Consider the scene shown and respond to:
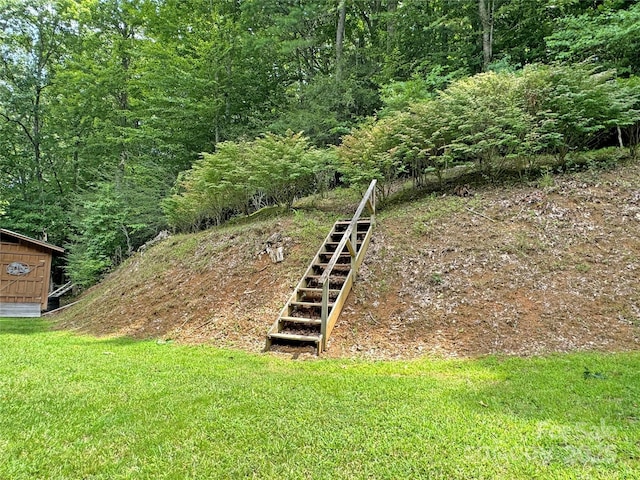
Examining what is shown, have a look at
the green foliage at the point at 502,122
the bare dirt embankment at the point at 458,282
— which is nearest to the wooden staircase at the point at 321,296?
the bare dirt embankment at the point at 458,282

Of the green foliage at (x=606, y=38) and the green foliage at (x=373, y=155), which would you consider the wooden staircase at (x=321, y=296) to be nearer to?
the green foliage at (x=373, y=155)

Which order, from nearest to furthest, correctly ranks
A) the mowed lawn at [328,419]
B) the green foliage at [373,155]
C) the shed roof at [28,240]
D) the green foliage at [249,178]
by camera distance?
the mowed lawn at [328,419], the green foliage at [373,155], the green foliage at [249,178], the shed roof at [28,240]

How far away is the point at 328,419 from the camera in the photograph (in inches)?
117

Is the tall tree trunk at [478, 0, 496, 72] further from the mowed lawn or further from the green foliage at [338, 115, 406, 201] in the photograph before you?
the mowed lawn

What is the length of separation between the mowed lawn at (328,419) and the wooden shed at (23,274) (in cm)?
1161

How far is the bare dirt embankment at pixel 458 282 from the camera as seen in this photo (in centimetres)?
478

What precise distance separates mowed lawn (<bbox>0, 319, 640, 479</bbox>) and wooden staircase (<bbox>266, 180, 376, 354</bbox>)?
0.60 meters

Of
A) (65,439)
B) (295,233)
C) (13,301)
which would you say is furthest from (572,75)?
(13,301)

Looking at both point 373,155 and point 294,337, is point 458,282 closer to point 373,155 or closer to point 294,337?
point 294,337

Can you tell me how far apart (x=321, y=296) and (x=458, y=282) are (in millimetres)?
2182

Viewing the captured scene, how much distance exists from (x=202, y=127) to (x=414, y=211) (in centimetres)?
1011

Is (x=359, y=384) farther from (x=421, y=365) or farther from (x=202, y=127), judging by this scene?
(x=202, y=127)

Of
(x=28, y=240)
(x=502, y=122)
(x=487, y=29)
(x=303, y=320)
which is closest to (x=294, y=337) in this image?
(x=303, y=320)

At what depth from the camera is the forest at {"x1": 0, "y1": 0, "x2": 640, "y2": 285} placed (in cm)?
772
